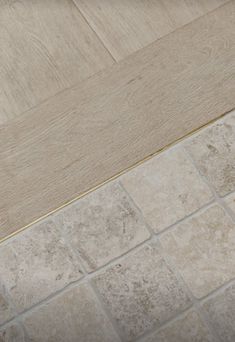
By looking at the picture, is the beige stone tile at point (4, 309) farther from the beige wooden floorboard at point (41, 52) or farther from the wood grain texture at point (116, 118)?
the beige wooden floorboard at point (41, 52)

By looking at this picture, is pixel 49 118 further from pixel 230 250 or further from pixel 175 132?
pixel 230 250

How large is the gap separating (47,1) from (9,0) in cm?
12

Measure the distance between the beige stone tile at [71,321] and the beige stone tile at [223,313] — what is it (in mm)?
224

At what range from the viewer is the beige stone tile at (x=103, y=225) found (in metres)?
1.08

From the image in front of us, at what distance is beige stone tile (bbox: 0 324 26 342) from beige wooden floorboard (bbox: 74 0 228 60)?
76cm

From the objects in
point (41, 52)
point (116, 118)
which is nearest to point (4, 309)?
point (116, 118)

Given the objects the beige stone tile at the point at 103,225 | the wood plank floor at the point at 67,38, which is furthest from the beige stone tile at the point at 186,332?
the wood plank floor at the point at 67,38

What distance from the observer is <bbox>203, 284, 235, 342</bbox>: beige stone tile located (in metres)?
0.99

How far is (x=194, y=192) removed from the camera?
3.63 feet

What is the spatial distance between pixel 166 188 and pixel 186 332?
13.5 inches

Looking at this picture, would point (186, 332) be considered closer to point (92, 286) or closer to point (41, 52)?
point (92, 286)

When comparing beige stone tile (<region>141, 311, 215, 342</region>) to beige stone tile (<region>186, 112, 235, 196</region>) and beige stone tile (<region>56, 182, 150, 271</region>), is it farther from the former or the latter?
beige stone tile (<region>186, 112, 235, 196</region>)

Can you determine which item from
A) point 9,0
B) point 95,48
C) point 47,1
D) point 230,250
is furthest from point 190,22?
point 230,250

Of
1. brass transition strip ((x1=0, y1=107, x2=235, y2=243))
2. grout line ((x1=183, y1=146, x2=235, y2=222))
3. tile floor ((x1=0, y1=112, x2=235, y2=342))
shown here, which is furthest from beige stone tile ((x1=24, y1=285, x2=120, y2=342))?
grout line ((x1=183, y1=146, x2=235, y2=222))
